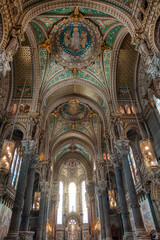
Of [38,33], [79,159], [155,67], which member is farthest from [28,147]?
[79,159]

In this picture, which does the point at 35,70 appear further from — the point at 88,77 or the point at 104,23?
the point at 104,23

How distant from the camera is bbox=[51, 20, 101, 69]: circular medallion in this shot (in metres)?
12.7

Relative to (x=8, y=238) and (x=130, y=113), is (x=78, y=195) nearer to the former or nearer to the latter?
(x=130, y=113)

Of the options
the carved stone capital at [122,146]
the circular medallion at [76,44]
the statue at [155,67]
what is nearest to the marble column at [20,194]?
the carved stone capital at [122,146]

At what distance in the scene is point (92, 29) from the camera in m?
12.8

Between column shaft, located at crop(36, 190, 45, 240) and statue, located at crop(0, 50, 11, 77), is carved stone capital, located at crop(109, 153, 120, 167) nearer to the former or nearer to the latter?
column shaft, located at crop(36, 190, 45, 240)

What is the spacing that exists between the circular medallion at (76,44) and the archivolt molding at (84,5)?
2.29 m

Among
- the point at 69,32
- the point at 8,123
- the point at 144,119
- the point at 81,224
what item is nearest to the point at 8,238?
the point at 8,123

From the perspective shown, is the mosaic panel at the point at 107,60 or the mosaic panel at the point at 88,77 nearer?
the mosaic panel at the point at 107,60

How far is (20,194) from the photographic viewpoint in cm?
945

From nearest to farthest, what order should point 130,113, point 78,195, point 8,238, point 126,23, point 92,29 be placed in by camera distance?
point 8,238 → point 126,23 → point 92,29 → point 130,113 → point 78,195

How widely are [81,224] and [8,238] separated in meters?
20.3

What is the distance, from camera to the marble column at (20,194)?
8.25 metres

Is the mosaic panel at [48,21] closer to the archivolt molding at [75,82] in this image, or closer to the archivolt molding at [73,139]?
the archivolt molding at [75,82]
